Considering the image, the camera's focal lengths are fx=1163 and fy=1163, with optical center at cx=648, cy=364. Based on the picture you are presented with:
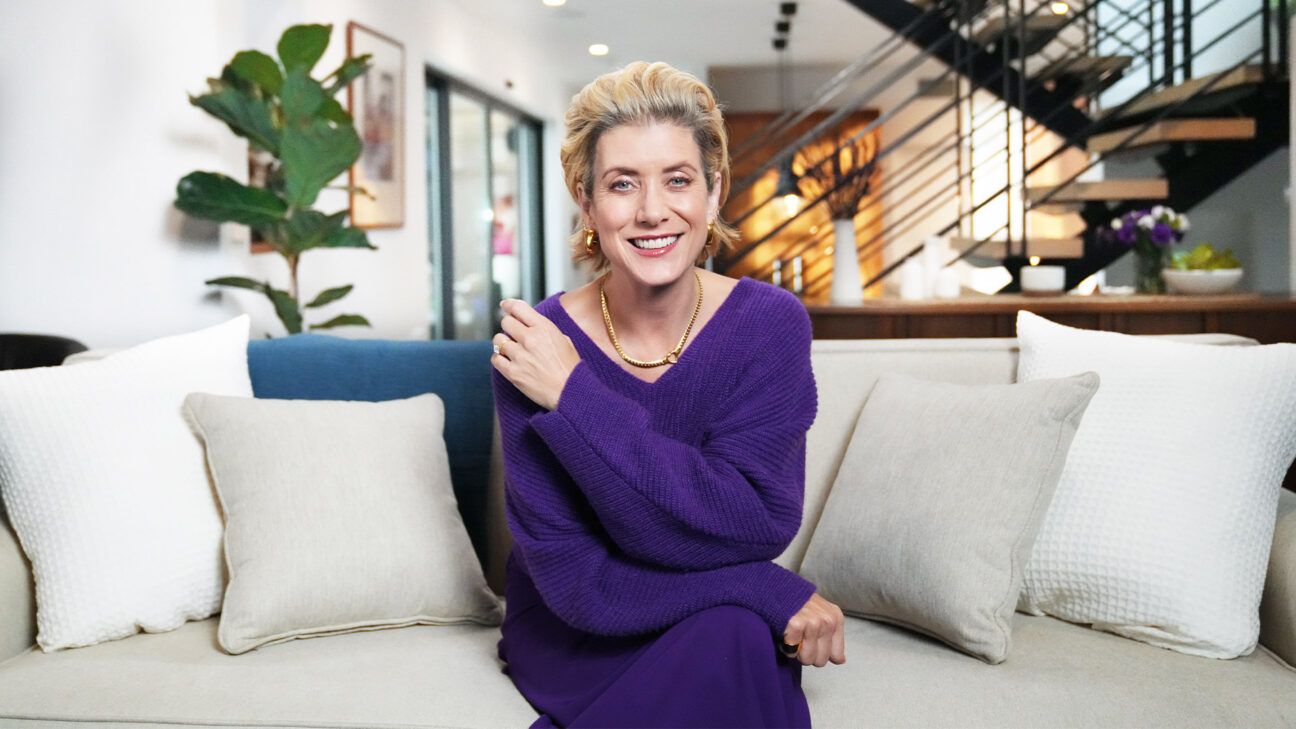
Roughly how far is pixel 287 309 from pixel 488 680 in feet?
7.05

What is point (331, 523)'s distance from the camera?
1.76m

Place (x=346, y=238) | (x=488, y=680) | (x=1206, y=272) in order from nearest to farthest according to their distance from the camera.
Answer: (x=488, y=680)
(x=346, y=238)
(x=1206, y=272)

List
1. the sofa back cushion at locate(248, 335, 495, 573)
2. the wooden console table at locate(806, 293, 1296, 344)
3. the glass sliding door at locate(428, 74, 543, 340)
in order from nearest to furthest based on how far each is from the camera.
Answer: the sofa back cushion at locate(248, 335, 495, 573), the wooden console table at locate(806, 293, 1296, 344), the glass sliding door at locate(428, 74, 543, 340)

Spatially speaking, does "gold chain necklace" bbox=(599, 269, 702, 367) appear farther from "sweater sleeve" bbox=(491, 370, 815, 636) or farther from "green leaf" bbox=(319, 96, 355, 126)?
"green leaf" bbox=(319, 96, 355, 126)

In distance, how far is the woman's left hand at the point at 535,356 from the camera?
1.48 metres

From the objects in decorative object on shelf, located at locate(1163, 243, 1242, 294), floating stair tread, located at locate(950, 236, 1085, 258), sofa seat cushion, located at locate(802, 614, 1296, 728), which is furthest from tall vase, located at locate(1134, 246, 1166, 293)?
sofa seat cushion, located at locate(802, 614, 1296, 728)

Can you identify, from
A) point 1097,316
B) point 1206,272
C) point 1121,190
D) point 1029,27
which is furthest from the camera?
point 1029,27

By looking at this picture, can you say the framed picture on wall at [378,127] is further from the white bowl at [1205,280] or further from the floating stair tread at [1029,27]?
the white bowl at [1205,280]

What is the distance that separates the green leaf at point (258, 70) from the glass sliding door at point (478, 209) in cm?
330

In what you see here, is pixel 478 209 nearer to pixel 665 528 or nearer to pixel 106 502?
pixel 106 502

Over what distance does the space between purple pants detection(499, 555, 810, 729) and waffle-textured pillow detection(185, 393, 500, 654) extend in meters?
0.36

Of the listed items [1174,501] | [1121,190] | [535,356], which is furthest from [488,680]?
[1121,190]

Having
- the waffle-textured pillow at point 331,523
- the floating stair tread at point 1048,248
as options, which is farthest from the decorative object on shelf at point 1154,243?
the waffle-textured pillow at point 331,523

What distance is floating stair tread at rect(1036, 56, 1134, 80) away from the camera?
5.86 metres
